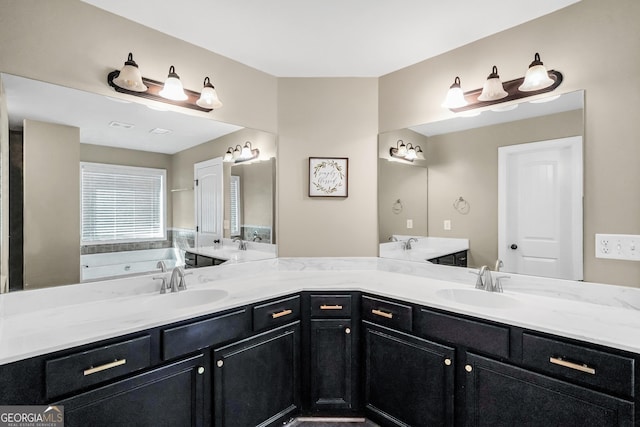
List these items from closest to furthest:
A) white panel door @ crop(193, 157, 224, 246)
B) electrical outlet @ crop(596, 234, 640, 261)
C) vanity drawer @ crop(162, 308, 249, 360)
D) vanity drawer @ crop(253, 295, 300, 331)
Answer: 1. vanity drawer @ crop(162, 308, 249, 360)
2. electrical outlet @ crop(596, 234, 640, 261)
3. vanity drawer @ crop(253, 295, 300, 331)
4. white panel door @ crop(193, 157, 224, 246)

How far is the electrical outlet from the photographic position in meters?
1.54

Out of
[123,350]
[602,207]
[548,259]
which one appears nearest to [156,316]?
[123,350]

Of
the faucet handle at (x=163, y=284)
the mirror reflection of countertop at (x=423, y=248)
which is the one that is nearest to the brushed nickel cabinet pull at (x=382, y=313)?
the mirror reflection of countertop at (x=423, y=248)

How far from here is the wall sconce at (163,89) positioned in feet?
5.62

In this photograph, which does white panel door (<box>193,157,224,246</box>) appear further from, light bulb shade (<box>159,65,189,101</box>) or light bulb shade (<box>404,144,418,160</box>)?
light bulb shade (<box>404,144,418,160</box>)

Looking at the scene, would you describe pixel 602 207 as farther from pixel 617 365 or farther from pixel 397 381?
pixel 397 381

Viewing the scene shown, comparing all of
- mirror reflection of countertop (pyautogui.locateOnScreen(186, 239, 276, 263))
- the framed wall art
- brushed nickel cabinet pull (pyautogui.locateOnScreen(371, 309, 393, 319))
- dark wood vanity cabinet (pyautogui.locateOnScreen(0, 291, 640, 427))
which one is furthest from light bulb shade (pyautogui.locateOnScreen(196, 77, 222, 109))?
brushed nickel cabinet pull (pyautogui.locateOnScreen(371, 309, 393, 319))

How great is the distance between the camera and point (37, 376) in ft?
3.69

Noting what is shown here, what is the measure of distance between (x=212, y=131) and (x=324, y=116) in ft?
2.94

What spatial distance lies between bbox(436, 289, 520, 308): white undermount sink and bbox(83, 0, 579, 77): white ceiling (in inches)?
64.4

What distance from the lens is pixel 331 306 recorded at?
2008 millimetres

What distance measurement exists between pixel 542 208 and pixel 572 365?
0.90 metres

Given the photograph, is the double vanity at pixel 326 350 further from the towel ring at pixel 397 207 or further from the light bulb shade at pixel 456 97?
the light bulb shade at pixel 456 97

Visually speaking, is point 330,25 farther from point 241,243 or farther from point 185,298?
point 185,298
